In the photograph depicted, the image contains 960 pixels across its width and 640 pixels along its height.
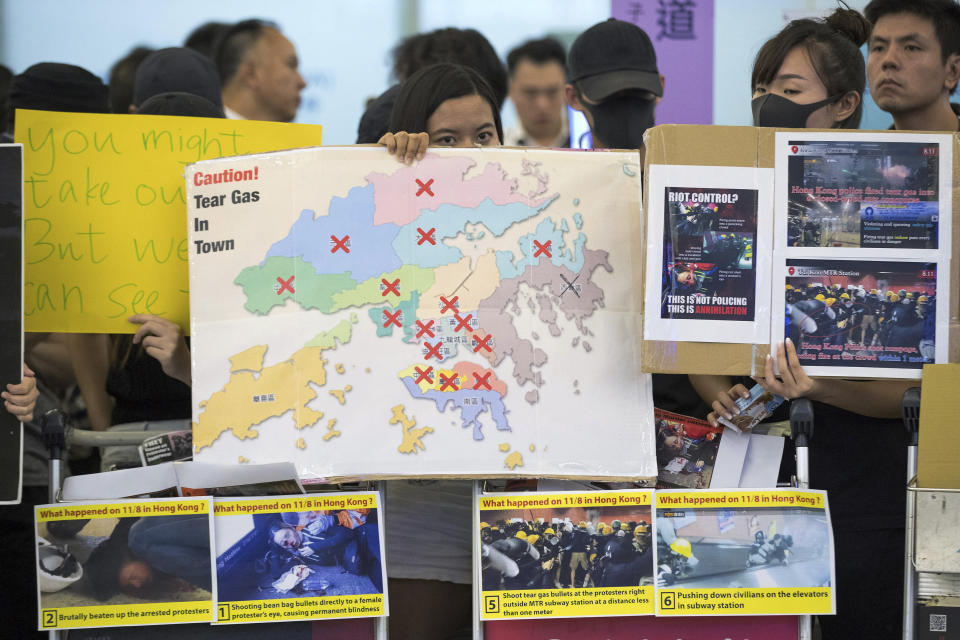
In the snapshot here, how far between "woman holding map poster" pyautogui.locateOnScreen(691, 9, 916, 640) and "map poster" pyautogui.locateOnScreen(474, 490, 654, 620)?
0.46 meters

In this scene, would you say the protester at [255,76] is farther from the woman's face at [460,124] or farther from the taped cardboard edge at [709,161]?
the taped cardboard edge at [709,161]

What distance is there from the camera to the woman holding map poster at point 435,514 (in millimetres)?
3135

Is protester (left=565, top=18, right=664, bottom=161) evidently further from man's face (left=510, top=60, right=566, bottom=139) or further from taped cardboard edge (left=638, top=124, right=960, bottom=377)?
man's face (left=510, top=60, right=566, bottom=139)

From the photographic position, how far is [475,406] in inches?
112

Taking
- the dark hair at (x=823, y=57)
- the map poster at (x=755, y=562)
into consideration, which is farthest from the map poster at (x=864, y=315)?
the dark hair at (x=823, y=57)

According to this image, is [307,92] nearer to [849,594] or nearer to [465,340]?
[465,340]

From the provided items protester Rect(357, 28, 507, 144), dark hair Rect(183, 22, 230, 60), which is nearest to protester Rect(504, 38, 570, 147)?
protester Rect(357, 28, 507, 144)

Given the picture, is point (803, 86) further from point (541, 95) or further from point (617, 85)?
point (541, 95)

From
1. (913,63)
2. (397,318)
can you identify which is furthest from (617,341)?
(913,63)

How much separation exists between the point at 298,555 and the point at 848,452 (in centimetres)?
148

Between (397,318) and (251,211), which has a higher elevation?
(251,211)

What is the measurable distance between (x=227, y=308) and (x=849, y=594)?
181 centimetres

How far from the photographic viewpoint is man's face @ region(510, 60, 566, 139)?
5852 millimetres

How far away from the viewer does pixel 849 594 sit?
3.05 meters
